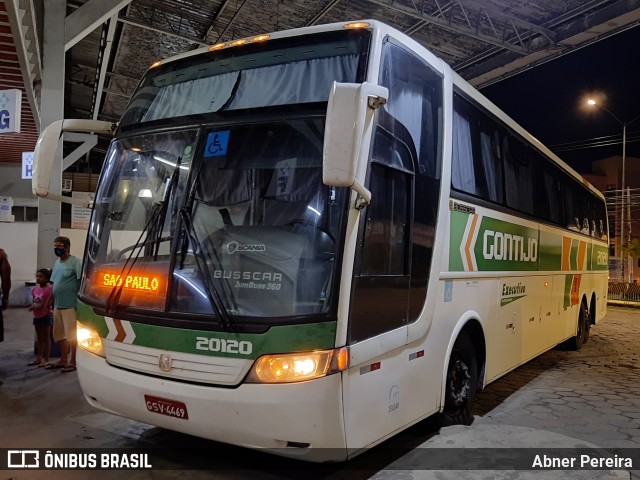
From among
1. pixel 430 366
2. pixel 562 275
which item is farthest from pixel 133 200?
Answer: pixel 562 275

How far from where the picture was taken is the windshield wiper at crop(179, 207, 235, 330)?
355 centimetres

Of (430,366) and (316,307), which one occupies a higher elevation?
(316,307)

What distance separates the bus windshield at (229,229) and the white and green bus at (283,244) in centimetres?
1

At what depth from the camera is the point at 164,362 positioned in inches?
150

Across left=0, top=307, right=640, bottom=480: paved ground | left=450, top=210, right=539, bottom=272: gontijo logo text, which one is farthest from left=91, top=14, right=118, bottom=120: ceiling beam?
left=450, top=210, right=539, bottom=272: gontijo logo text

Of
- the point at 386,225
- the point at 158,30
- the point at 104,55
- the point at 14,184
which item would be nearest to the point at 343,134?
the point at 386,225

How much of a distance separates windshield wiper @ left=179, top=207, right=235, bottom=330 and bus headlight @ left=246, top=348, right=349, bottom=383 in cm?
34

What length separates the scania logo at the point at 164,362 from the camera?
12.4 ft

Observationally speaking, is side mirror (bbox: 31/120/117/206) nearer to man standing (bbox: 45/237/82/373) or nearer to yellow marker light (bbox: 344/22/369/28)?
man standing (bbox: 45/237/82/373)

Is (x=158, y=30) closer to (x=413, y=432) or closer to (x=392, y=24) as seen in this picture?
(x=392, y=24)

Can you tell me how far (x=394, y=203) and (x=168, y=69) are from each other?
7.73ft

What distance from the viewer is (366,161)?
3.69m

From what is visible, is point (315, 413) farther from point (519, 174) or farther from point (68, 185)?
point (68, 185)

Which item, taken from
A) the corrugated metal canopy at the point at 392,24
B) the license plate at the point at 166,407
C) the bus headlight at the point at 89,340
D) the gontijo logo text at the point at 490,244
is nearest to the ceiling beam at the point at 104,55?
the corrugated metal canopy at the point at 392,24
